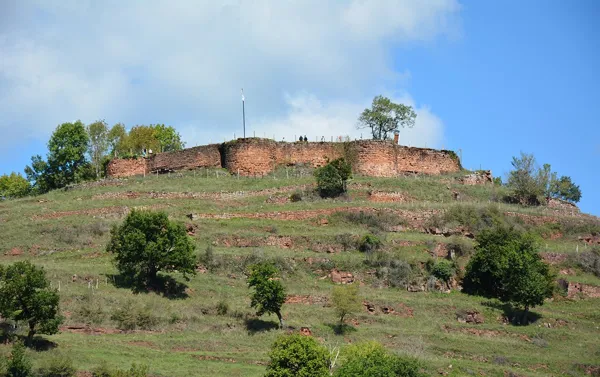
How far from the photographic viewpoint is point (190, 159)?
259 feet

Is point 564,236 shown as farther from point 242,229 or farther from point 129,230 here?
point 129,230

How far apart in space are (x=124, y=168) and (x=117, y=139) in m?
16.5

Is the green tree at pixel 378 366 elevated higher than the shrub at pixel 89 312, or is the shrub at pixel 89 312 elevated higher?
the shrub at pixel 89 312

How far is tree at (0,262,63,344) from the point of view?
145 ft

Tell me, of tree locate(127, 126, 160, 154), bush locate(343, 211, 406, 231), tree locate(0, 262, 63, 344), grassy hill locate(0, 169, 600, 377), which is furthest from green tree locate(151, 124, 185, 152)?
tree locate(0, 262, 63, 344)

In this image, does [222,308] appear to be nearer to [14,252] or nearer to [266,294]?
[266,294]

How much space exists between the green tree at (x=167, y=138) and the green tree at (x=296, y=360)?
178ft

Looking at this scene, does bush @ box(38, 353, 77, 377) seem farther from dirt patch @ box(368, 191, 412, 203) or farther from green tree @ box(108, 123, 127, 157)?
green tree @ box(108, 123, 127, 157)

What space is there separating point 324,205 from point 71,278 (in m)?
20.4

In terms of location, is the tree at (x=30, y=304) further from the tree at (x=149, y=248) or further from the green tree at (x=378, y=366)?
the green tree at (x=378, y=366)

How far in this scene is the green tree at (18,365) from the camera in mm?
39812

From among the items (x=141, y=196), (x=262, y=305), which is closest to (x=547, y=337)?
(x=262, y=305)

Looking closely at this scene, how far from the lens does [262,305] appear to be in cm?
5016

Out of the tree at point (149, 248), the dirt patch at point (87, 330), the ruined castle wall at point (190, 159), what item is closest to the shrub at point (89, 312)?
the dirt patch at point (87, 330)
